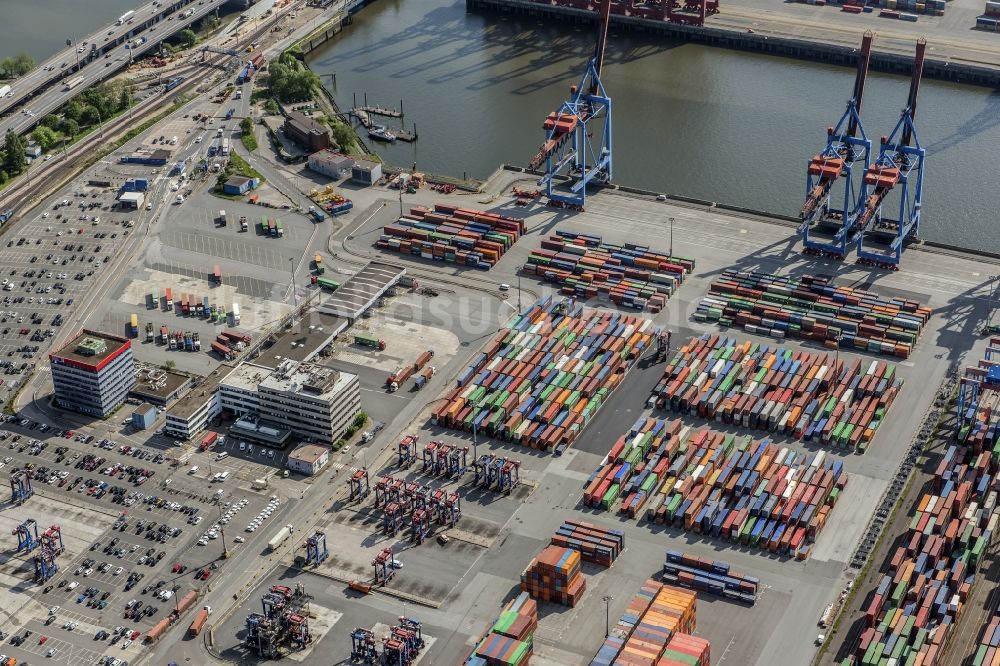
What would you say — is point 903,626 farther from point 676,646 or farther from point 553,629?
point 553,629

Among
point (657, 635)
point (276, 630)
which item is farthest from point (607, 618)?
point (276, 630)

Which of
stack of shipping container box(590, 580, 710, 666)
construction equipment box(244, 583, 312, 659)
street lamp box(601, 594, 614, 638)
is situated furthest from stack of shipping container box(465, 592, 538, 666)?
construction equipment box(244, 583, 312, 659)

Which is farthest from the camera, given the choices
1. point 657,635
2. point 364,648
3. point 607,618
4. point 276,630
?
point 607,618

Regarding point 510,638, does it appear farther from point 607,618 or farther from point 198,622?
point 198,622

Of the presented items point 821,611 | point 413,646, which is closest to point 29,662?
point 413,646

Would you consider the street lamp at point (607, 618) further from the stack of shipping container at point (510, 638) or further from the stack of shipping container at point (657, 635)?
the stack of shipping container at point (510, 638)

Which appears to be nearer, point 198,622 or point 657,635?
point 657,635

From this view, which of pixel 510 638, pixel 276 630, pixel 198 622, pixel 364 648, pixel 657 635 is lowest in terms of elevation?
pixel 198 622
